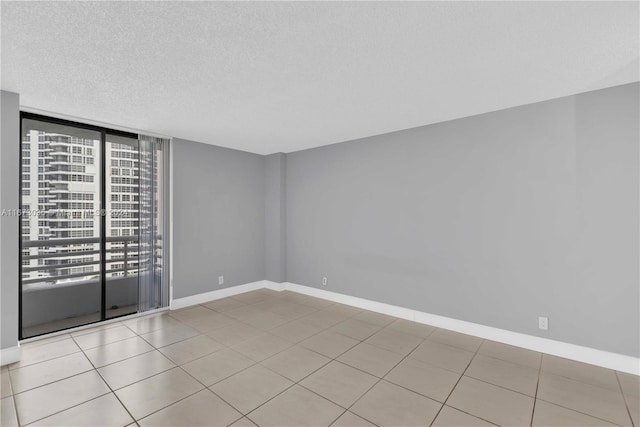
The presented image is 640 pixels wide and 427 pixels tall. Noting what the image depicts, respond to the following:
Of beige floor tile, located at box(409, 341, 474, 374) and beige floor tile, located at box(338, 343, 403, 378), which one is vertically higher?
beige floor tile, located at box(338, 343, 403, 378)

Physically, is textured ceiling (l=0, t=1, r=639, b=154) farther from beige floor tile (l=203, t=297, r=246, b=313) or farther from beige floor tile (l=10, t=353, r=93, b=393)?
beige floor tile (l=203, t=297, r=246, b=313)

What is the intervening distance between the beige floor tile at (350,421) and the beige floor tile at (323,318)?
1.65 meters

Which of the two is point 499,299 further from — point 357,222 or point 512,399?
point 357,222

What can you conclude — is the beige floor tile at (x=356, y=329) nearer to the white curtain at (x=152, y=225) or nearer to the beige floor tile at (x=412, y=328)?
the beige floor tile at (x=412, y=328)

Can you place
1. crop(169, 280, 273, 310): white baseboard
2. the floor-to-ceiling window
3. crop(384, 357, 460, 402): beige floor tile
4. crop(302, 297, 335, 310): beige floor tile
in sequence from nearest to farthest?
crop(384, 357, 460, 402): beige floor tile < the floor-to-ceiling window < crop(169, 280, 273, 310): white baseboard < crop(302, 297, 335, 310): beige floor tile

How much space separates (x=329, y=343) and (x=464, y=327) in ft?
5.39

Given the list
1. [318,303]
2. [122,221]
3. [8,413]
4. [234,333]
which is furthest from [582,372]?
[122,221]

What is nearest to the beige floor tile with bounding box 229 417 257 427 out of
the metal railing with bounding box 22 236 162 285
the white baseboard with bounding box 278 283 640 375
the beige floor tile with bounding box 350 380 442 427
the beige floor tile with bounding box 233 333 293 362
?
the beige floor tile with bounding box 350 380 442 427

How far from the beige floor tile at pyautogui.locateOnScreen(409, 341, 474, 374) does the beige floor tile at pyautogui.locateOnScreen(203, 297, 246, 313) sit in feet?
8.98

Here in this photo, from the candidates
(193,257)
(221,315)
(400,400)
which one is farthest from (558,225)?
(193,257)

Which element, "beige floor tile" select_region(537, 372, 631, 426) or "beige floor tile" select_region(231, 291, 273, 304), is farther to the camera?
"beige floor tile" select_region(231, 291, 273, 304)

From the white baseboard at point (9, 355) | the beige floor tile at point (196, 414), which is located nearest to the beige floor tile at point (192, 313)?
the white baseboard at point (9, 355)

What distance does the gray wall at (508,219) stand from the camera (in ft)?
8.66

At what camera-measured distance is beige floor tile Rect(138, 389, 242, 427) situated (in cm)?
195
